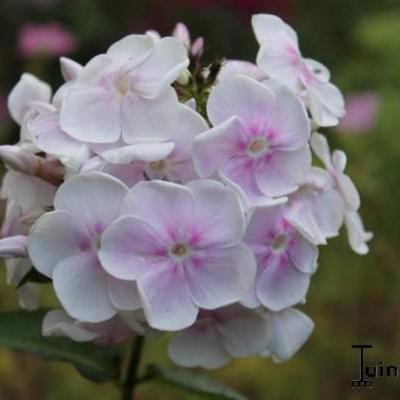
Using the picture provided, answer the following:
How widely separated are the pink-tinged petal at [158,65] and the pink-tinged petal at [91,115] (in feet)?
0.11

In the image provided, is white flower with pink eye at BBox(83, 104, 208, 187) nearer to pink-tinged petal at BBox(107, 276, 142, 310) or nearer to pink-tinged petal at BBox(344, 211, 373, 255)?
pink-tinged petal at BBox(107, 276, 142, 310)

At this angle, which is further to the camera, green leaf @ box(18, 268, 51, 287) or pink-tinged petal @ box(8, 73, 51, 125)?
pink-tinged petal @ box(8, 73, 51, 125)

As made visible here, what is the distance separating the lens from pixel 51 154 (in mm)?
1012

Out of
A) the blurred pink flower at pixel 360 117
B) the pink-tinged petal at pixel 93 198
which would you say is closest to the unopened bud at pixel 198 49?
the pink-tinged petal at pixel 93 198

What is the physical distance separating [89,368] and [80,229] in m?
0.32

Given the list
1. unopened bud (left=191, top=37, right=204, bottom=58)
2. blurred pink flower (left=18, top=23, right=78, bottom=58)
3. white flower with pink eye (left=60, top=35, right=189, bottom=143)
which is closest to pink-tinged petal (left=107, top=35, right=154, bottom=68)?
white flower with pink eye (left=60, top=35, right=189, bottom=143)

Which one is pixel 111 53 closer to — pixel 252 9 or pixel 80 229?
pixel 80 229

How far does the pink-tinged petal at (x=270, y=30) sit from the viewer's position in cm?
115

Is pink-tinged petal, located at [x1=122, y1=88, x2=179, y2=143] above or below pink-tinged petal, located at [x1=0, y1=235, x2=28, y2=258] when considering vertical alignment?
above

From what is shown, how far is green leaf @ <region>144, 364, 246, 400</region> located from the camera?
3.92 feet

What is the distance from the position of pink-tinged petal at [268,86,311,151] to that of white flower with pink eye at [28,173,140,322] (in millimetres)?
173

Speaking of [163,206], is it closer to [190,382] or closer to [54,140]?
[54,140]

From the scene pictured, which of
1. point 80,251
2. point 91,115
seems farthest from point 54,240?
point 91,115

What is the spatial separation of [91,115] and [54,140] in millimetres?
44
